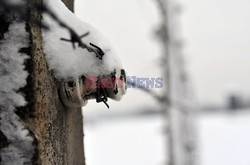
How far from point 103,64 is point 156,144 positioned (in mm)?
11611

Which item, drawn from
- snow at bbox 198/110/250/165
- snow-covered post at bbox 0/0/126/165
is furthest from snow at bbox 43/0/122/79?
snow at bbox 198/110/250/165

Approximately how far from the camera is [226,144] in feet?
33.9

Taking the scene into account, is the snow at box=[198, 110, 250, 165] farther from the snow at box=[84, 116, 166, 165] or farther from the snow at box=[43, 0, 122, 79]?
the snow at box=[43, 0, 122, 79]

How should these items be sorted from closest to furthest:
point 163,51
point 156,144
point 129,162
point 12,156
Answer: point 12,156
point 163,51
point 129,162
point 156,144

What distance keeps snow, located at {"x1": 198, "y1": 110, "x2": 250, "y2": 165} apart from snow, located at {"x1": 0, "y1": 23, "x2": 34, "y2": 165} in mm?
6807

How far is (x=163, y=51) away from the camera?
144 inches

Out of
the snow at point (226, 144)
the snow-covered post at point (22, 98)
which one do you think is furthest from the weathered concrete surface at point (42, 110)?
the snow at point (226, 144)

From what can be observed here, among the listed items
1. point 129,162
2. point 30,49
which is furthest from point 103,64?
point 129,162

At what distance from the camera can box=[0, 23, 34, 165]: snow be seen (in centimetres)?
43

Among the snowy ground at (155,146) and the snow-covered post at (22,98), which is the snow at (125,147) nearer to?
the snowy ground at (155,146)

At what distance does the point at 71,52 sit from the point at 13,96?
0.51 ft

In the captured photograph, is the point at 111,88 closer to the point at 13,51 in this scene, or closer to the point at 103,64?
the point at 103,64

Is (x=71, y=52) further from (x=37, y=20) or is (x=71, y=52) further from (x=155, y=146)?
(x=155, y=146)

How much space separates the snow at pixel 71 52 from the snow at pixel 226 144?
6706 millimetres
